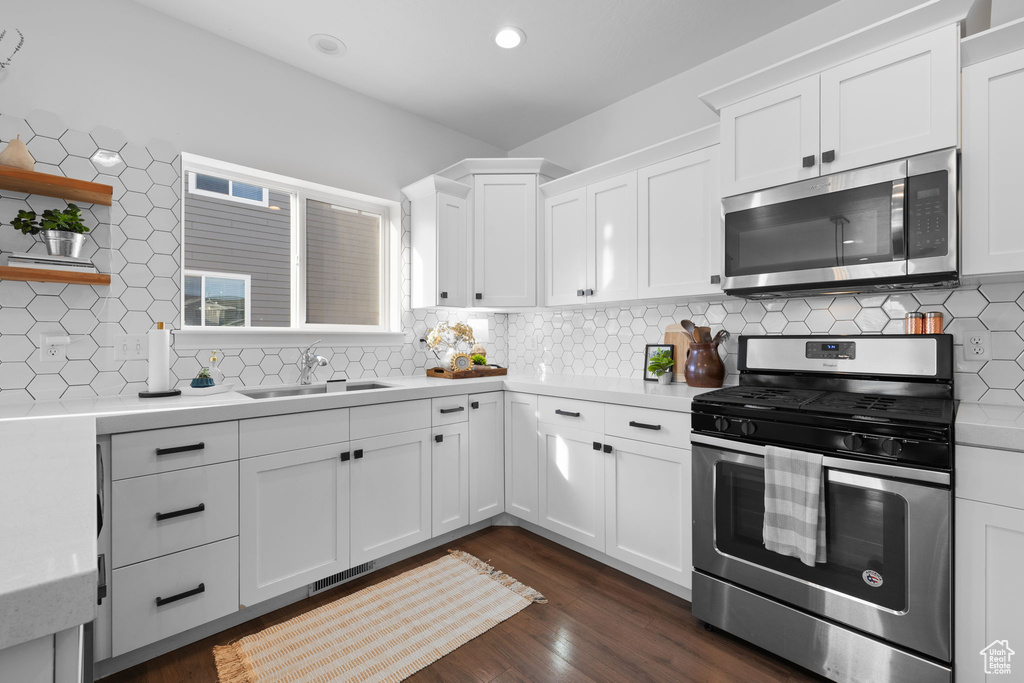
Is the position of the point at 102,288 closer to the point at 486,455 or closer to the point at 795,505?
the point at 486,455

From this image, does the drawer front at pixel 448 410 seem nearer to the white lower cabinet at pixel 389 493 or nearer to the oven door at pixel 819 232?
the white lower cabinet at pixel 389 493

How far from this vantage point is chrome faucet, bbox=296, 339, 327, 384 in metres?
2.67

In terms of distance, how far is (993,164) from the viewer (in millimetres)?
1627

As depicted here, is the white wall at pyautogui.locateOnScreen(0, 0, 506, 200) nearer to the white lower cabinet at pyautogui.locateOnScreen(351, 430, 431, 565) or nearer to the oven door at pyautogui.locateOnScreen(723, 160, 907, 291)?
the white lower cabinet at pyautogui.locateOnScreen(351, 430, 431, 565)

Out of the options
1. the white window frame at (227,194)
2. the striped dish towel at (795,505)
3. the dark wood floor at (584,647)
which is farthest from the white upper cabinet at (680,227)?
the white window frame at (227,194)

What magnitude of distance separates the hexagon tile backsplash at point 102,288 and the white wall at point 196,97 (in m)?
0.10

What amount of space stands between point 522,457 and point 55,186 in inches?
99.3

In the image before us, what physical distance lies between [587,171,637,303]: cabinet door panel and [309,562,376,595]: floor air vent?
1952 mm

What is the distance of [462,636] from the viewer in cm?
193

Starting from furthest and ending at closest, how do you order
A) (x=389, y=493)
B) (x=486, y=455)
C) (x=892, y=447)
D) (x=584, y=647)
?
(x=486, y=455), (x=389, y=493), (x=584, y=647), (x=892, y=447)

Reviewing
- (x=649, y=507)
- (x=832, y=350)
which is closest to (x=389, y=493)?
(x=649, y=507)

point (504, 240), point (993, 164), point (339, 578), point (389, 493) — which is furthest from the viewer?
point (504, 240)

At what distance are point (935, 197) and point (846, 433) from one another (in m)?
0.92

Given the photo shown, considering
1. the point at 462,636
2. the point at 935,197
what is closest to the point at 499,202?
the point at 935,197
